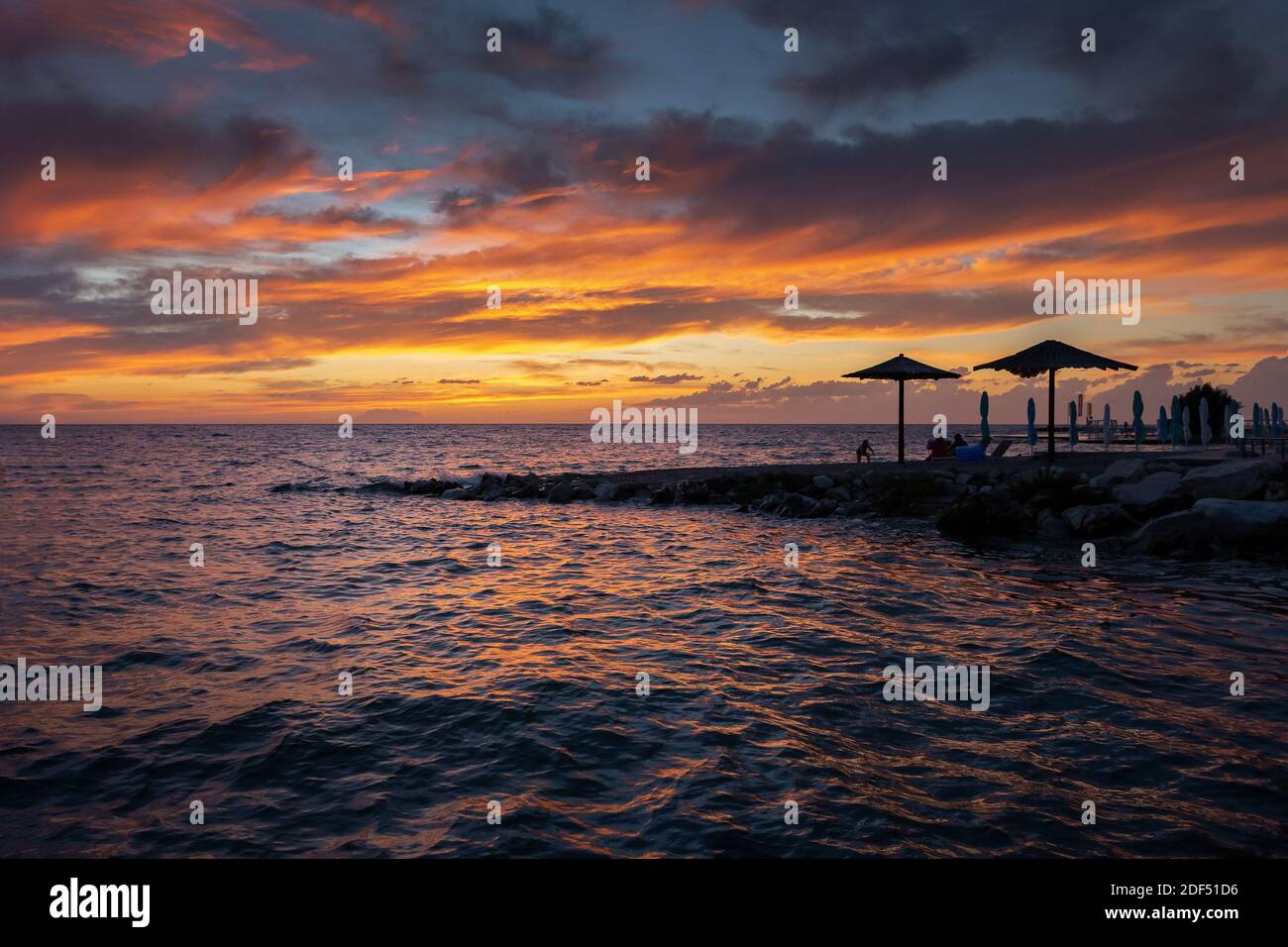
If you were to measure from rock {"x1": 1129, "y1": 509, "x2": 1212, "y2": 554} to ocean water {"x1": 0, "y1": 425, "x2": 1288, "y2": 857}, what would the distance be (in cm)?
102

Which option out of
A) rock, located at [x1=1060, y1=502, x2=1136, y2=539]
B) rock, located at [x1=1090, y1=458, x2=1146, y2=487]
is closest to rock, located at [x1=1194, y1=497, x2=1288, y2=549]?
rock, located at [x1=1060, y1=502, x2=1136, y2=539]

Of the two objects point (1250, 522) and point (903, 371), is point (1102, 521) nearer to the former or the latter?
point (1250, 522)

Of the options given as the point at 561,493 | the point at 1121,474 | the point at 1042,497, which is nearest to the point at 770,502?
the point at 1042,497

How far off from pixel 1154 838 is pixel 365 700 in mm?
7173

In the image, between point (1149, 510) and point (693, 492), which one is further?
point (693, 492)

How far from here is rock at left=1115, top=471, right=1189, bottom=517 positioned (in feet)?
61.4

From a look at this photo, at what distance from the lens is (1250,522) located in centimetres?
1598

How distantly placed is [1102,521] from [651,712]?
15.8m

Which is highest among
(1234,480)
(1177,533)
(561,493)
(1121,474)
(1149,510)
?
(1121,474)

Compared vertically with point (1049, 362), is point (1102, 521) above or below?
below

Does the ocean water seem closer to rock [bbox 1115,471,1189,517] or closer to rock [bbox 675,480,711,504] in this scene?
rock [bbox 1115,471,1189,517]
